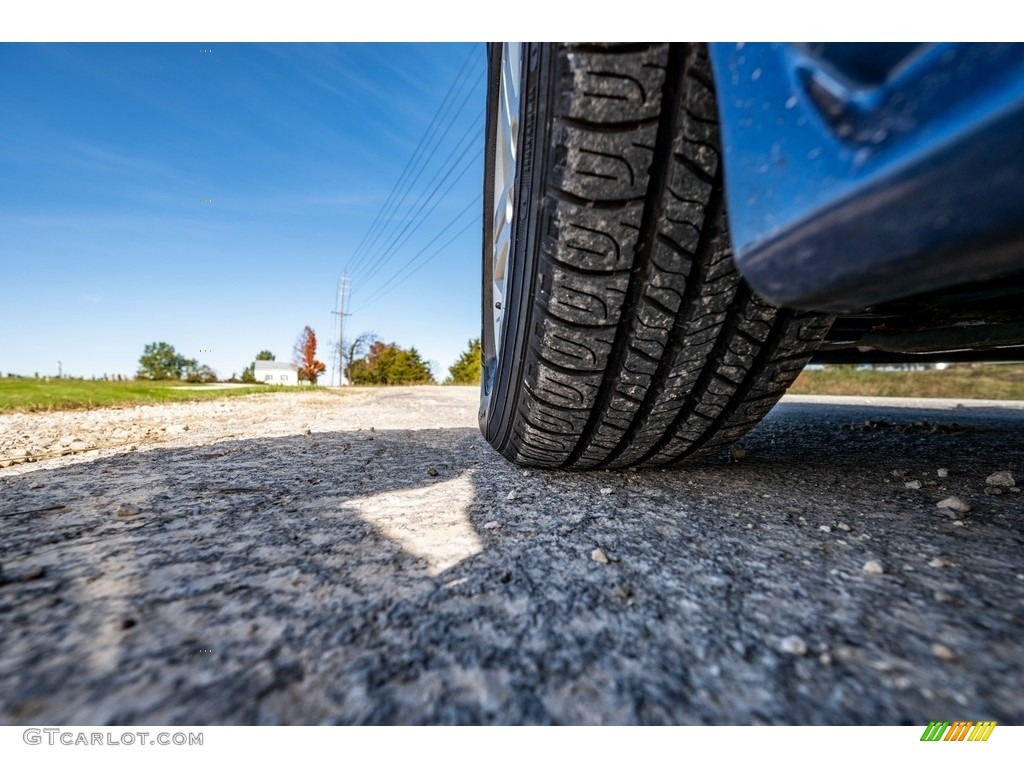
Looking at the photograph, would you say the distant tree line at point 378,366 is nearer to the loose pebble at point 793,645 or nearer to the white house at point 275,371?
the white house at point 275,371

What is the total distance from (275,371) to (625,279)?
2238 inches

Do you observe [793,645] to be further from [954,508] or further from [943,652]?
[954,508]

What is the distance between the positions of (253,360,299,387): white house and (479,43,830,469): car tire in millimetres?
54055

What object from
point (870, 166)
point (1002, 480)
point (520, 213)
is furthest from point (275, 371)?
point (870, 166)

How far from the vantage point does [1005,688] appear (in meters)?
0.43

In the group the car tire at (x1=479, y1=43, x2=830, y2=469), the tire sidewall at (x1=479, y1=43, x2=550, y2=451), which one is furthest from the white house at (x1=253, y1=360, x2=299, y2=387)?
the car tire at (x1=479, y1=43, x2=830, y2=469)

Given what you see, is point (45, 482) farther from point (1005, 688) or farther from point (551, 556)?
point (1005, 688)

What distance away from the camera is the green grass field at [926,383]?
22.6ft

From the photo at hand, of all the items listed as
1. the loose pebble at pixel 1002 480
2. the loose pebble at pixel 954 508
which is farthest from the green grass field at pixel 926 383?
the loose pebble at pixel 954 508

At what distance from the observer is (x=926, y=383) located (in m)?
7.55
